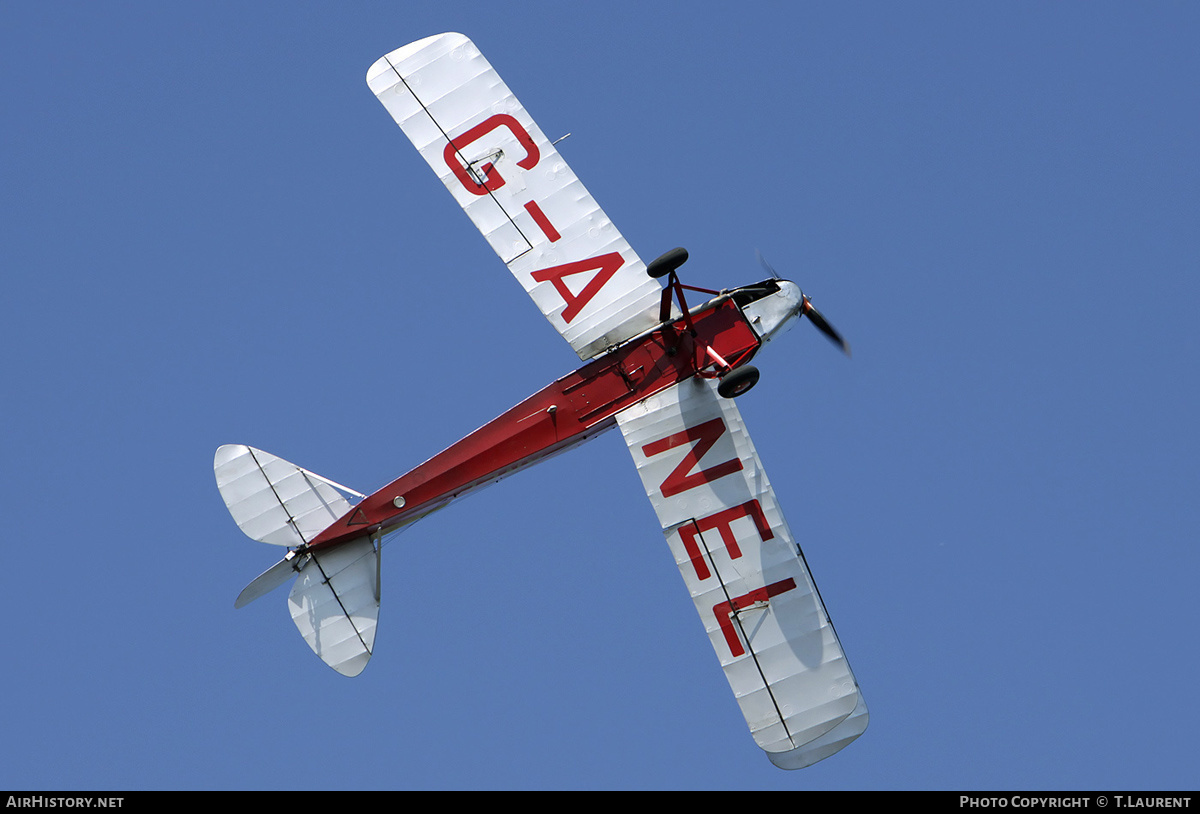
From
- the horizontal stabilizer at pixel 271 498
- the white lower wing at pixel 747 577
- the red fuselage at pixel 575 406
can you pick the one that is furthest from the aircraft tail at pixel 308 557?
the white lower wing at pixel 747 577

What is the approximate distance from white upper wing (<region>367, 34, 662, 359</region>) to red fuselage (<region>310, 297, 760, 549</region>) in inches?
16.9

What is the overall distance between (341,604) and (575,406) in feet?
16.2

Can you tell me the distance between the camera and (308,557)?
74.2ft

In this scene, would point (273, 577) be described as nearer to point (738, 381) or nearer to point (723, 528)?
point (723, 528)

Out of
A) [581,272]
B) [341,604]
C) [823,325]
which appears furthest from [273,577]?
[823,325]

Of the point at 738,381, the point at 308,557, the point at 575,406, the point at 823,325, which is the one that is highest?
the point at 308,557

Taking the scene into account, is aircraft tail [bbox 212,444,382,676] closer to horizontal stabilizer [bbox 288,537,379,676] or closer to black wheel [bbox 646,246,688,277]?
horizontal stabilizer [bbox 288,537,379,676]

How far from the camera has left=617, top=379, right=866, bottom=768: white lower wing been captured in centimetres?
2206

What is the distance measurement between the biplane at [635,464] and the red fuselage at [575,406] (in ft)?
0.07

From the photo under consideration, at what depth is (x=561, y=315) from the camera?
22.5 metres

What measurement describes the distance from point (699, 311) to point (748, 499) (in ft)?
10.1
